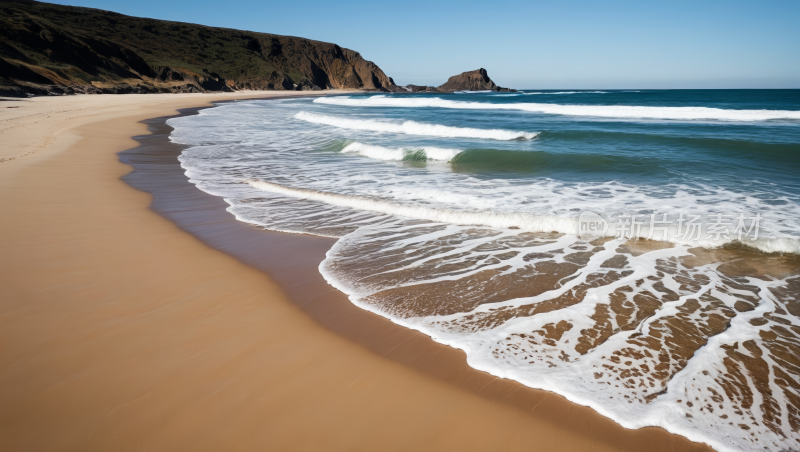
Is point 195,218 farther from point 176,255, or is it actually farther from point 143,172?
point 143,172

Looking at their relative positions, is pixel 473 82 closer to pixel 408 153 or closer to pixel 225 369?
pixel 408 153

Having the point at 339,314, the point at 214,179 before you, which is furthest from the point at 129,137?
the point at 339,314

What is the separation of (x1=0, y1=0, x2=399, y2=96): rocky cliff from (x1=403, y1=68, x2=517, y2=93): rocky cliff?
1038 cm

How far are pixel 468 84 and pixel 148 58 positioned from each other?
97.2 metres

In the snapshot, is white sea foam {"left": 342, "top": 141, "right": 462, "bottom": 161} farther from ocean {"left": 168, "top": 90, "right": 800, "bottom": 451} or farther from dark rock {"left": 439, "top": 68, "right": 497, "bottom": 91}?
dark rock {"left": 439, "top": 68, "right": 497, "bottom": 91}

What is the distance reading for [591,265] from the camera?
4.10 meters

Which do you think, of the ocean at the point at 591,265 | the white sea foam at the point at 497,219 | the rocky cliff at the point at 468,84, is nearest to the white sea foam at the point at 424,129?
the ocean at the point at 591,265

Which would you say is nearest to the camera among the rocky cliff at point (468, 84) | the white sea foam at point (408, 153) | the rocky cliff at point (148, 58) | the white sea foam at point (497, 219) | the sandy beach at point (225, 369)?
the sandy beach at point (225, 369)

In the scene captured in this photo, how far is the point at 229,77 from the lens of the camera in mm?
82375

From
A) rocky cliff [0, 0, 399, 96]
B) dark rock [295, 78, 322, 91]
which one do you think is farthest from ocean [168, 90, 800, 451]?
dark rock [295, 78, 322, 91]

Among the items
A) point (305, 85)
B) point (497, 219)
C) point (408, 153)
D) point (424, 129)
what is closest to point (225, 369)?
point (497, 219)

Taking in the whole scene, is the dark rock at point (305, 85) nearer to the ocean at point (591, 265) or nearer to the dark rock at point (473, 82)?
the dark rock at point (473, 82)

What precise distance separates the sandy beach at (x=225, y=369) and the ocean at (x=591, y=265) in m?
0.23

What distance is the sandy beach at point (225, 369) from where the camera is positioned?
1925mm
